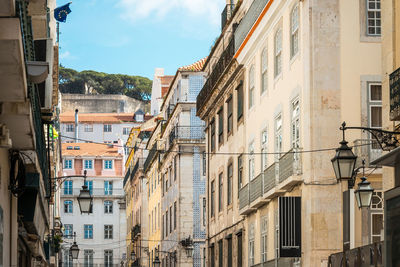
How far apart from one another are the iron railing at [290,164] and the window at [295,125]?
318 mm

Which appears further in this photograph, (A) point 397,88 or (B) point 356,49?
(B) point 356,49

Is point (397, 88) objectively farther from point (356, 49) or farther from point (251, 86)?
point (251, 86)

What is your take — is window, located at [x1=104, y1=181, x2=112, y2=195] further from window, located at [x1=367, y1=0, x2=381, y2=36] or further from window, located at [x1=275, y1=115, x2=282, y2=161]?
window, located at [x1=367, y1=0, x2=381, y2=36]

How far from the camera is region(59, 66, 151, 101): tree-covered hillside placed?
5906 inches

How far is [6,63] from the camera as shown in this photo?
29.3ft

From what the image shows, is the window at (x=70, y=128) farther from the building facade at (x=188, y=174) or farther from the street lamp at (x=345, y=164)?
the street lamp at (x=345, y=164)

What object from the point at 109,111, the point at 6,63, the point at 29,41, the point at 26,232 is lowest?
the point at 26,232

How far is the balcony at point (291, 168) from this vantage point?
70.6ft

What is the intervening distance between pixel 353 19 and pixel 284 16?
287 cm

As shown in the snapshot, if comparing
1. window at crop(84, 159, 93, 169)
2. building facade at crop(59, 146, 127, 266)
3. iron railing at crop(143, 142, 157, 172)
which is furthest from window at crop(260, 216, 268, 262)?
window at crop(84, 159, 93, 169)

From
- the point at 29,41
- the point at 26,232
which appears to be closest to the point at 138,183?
the point at 26,232

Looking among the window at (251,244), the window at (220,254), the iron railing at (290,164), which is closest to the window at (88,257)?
the window at (220,254)

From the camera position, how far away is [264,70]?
2697 centimetres

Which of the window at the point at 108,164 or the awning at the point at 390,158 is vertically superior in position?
the window at the point at 108,164
